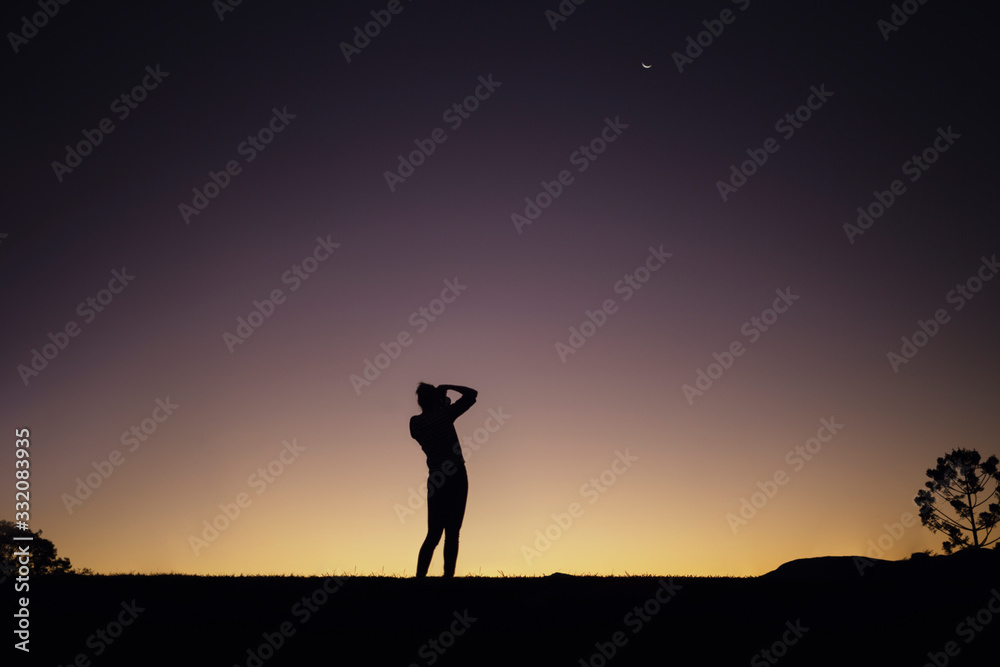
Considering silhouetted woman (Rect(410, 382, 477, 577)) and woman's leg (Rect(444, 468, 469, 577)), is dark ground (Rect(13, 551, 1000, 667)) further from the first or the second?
silhouetted woman (Rect(410, 382, 477, 577))

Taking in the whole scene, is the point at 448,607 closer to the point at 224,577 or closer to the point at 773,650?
the point at 773,650

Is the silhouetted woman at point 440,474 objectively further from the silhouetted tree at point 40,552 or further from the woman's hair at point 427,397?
the silhouetted tree at point 40,552

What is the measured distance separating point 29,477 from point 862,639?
12356 millimetres

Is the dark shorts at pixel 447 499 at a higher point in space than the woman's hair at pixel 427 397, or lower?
lower

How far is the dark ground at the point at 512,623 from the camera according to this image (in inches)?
248

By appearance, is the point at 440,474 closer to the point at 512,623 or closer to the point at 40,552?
the point at 512,623

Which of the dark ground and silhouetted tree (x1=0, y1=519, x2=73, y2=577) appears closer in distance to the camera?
the dark ground

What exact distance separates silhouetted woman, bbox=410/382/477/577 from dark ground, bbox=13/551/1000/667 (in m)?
0.81

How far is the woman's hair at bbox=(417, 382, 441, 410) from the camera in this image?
1025cm

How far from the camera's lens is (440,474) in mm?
9977

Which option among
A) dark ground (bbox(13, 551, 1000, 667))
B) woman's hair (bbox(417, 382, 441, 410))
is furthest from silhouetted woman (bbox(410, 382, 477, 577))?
dark ground (bbox(13, 551, 1000, 667))

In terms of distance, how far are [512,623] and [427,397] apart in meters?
3.89

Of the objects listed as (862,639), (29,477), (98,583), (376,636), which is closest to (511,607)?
(376,636)

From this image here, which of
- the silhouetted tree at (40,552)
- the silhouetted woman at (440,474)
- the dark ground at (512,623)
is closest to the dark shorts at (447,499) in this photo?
the silhouetted woman at (440,474)
